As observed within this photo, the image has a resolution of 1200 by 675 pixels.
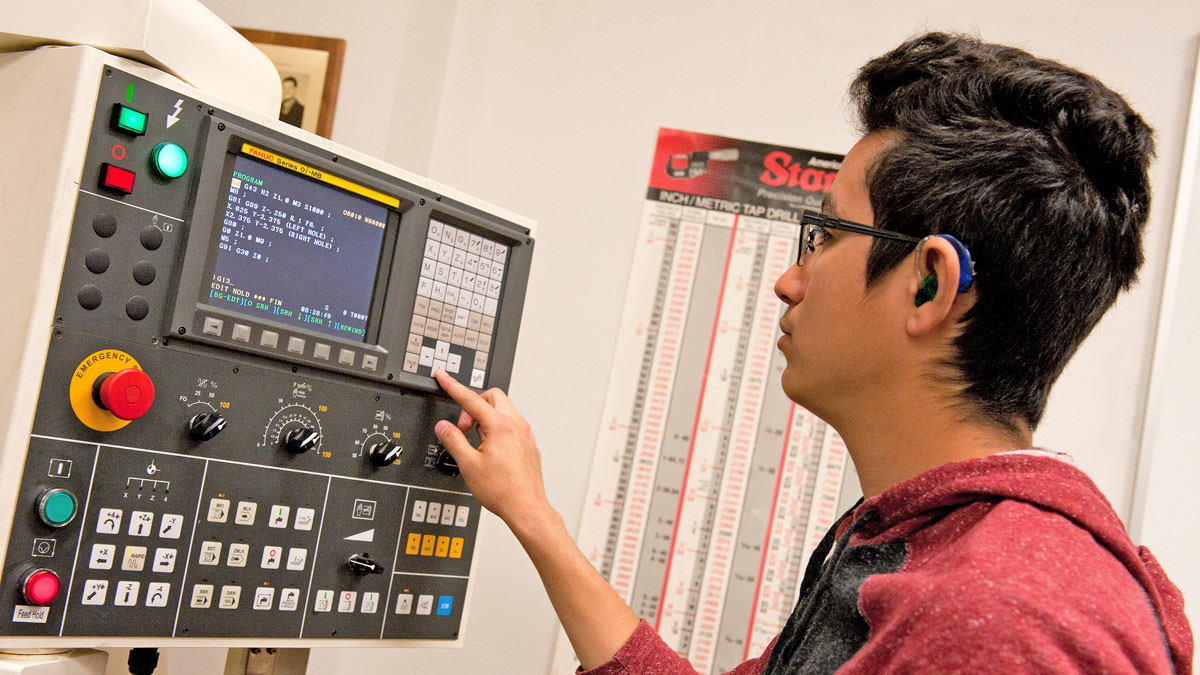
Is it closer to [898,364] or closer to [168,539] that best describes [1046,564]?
[898,364]

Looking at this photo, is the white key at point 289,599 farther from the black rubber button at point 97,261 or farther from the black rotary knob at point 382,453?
the black rubber button at point 97,261

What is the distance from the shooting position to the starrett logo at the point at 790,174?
Answer: 77.2 inches

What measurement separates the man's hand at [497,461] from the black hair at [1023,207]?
0.51 metres

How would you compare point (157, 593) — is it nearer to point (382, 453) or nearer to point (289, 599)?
point (289, 599)

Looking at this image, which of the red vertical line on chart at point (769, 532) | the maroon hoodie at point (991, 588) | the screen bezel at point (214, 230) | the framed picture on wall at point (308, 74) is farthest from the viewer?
the framed picture on wall at point (308, 74)

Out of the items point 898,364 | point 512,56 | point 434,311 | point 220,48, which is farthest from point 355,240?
point 512,56

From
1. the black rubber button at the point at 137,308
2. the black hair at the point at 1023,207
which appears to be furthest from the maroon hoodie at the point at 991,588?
the black rubber button at the point at 137,308

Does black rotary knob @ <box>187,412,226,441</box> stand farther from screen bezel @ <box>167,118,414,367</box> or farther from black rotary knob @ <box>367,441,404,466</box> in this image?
black rotary knob @ <box>367,441,404,466</box>

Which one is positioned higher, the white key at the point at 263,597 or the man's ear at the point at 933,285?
the man's ear at the point at 933,285

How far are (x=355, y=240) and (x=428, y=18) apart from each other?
3.30 ft

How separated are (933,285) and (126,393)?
0.80 meters

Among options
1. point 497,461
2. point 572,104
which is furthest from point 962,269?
point 572,104

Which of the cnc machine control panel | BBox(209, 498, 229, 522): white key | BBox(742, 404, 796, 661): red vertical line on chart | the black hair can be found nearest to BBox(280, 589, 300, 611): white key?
the cnc machine control panel

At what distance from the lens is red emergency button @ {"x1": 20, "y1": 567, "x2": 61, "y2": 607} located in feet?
2.97
